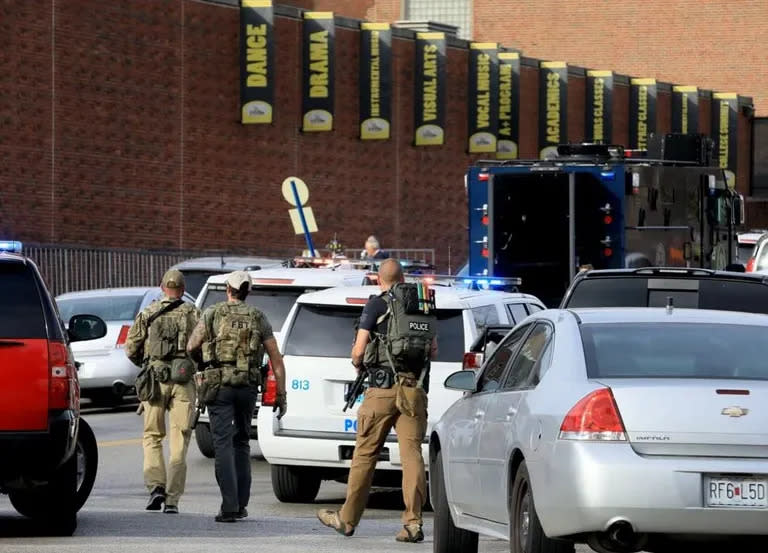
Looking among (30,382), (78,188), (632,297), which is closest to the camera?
(30,382)

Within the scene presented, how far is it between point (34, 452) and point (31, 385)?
1.26ft

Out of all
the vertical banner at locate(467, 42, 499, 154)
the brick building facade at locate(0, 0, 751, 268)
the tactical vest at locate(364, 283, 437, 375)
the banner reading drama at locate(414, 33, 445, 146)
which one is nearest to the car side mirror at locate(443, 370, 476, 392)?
the tactical vest at locate(364, 283, 437, 375)

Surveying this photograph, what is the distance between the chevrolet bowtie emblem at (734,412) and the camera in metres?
8.59

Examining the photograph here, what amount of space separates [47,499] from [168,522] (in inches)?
49.9

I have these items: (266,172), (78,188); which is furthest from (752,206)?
(78,188)

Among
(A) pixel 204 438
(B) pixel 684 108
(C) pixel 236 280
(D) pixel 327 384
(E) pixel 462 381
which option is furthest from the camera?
(B) pixel 684 108

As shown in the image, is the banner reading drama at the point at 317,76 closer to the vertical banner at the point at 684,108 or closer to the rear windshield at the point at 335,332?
the vertical banner at the point at 684,108

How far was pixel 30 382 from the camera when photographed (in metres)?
11.4

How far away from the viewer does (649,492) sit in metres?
8.48

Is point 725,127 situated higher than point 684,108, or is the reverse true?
point 684,108

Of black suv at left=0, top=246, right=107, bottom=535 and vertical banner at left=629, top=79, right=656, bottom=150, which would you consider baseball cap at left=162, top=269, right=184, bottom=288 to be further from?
vertical banner at left=629, top=79, right=656, bottom=150

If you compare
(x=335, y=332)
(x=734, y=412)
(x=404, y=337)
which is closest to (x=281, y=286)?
(x=335, y=332)

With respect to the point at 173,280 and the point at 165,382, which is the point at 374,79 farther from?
the point at 165,382

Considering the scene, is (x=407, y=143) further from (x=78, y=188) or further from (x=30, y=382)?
(x=30, y=382)
